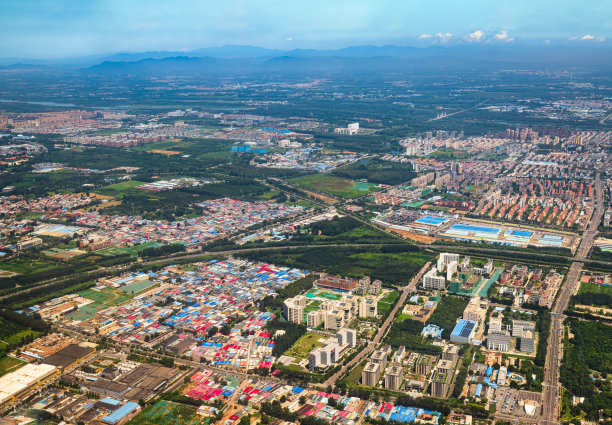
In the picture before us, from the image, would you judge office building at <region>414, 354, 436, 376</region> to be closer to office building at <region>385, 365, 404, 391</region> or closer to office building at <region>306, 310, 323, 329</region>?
office building at <region>385, 365, 404, 391</region>

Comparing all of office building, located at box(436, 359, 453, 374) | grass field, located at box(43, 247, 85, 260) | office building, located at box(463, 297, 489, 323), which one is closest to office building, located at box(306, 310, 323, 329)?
office building, located at box(436, 359, 453, 374)

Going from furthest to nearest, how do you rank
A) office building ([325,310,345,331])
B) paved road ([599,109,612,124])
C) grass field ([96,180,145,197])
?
paved road ([599,109,612,124])
grass field ([96,180,145,197])
office building ([325,310,345,331])

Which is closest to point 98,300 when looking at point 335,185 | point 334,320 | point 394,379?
point 334,320

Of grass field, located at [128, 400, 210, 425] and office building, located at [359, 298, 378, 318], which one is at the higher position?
office building, located at [359, 298, 378, 318]

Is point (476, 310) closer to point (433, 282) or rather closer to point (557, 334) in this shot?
point (557, 334)

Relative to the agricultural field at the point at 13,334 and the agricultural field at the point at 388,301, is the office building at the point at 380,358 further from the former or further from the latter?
the agricultural field at the point at 13,334

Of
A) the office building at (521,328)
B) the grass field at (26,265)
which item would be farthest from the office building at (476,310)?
the grass field at (26,265)

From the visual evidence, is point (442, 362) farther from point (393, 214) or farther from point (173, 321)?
point (393, 214)
